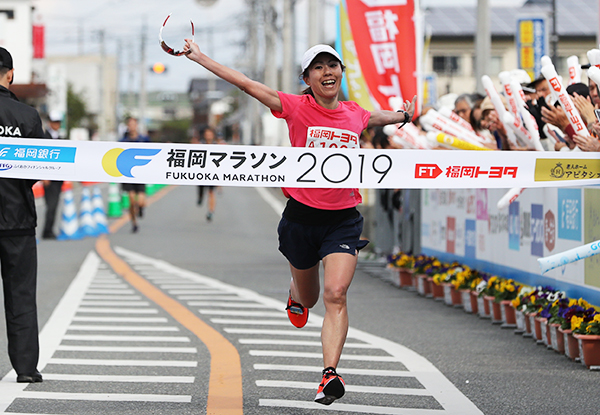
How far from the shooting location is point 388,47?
14938mm

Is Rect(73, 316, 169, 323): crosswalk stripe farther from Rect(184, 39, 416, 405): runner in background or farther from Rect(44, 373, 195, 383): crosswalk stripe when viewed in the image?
Rect(184, 39, 416, 405): runner in background

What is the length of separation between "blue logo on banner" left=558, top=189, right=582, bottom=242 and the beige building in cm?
7054

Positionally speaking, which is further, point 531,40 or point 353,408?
point 531,40

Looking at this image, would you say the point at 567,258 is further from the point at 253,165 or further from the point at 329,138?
the point at 253,165

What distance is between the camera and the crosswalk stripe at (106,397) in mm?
5949

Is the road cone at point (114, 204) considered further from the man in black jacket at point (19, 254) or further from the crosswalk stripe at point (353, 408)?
the crosswalk stripe at point (353, 408)

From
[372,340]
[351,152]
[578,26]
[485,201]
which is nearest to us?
[351,152]

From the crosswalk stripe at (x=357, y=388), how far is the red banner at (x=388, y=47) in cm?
883

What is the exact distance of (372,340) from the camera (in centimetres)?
835

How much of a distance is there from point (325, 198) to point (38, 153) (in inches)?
66.6

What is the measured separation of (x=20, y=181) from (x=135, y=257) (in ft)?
30.2

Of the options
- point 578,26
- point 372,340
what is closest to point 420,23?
point 372,340

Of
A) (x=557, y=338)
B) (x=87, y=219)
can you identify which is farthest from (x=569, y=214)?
(x=87, y=219)

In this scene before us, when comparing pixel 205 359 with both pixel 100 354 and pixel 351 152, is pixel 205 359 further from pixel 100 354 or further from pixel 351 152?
pixel 351 152
